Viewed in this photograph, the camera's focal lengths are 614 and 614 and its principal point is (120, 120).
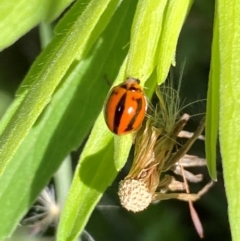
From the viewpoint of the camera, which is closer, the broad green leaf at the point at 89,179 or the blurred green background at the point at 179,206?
the broad green leaf at the point at 89,179

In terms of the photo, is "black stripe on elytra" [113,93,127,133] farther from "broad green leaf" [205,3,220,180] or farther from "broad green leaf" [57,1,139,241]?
"broad green leaf" [205,3,220,180]

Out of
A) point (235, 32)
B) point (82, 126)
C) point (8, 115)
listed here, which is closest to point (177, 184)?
point (82, 126)

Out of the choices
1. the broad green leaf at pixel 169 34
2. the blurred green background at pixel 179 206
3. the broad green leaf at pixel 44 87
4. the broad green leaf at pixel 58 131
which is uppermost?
the broad green leaf at pixel 44 87

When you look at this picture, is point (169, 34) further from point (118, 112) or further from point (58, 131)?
point (58, 131)

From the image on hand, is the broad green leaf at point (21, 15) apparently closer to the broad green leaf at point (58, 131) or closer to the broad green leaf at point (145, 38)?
the broad green leaf at point (58, 131)

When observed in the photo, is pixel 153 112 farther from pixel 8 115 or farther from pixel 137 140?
pixel 8 115

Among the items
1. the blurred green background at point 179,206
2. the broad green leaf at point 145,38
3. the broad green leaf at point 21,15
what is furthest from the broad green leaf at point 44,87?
the blurred green background at point 179,206
